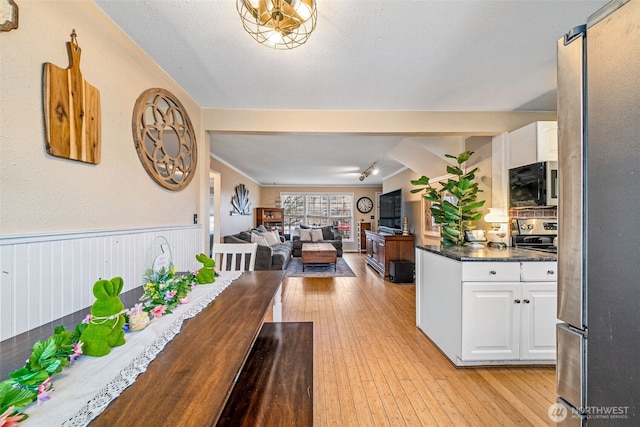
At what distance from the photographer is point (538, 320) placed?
2084 mm

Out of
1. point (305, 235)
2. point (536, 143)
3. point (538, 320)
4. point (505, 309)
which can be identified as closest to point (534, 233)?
point (536, 143)

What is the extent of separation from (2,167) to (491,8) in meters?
2.43

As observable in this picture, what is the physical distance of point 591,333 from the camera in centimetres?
65

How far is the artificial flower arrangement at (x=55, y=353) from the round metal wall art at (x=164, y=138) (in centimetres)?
104

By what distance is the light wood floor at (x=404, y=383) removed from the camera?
163 cm

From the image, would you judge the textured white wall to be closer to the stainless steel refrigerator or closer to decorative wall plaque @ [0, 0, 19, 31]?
decorative wall plaque @ [0, 0, 19, 31]

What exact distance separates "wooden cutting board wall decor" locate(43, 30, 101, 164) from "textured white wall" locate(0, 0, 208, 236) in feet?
0.10

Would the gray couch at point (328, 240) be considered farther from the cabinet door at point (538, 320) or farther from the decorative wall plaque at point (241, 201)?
the cabinet door at point (538, 320)

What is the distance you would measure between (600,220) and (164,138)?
2.48 meters

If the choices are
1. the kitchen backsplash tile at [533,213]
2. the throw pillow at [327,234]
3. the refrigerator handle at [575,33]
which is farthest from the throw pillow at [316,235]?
the refrigerator handle at [575,33]

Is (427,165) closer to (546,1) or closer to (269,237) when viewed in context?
(546,1)

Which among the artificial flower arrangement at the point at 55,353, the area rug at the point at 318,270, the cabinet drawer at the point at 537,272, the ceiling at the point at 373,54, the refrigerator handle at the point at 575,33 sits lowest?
the area rug at the point at 318,270

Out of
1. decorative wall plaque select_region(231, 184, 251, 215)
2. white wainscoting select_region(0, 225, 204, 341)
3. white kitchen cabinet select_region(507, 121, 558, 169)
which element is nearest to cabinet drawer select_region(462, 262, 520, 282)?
white kitchen cabinet select_region(507, 121, 558, 169)

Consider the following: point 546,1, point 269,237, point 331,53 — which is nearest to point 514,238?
point 546,1
